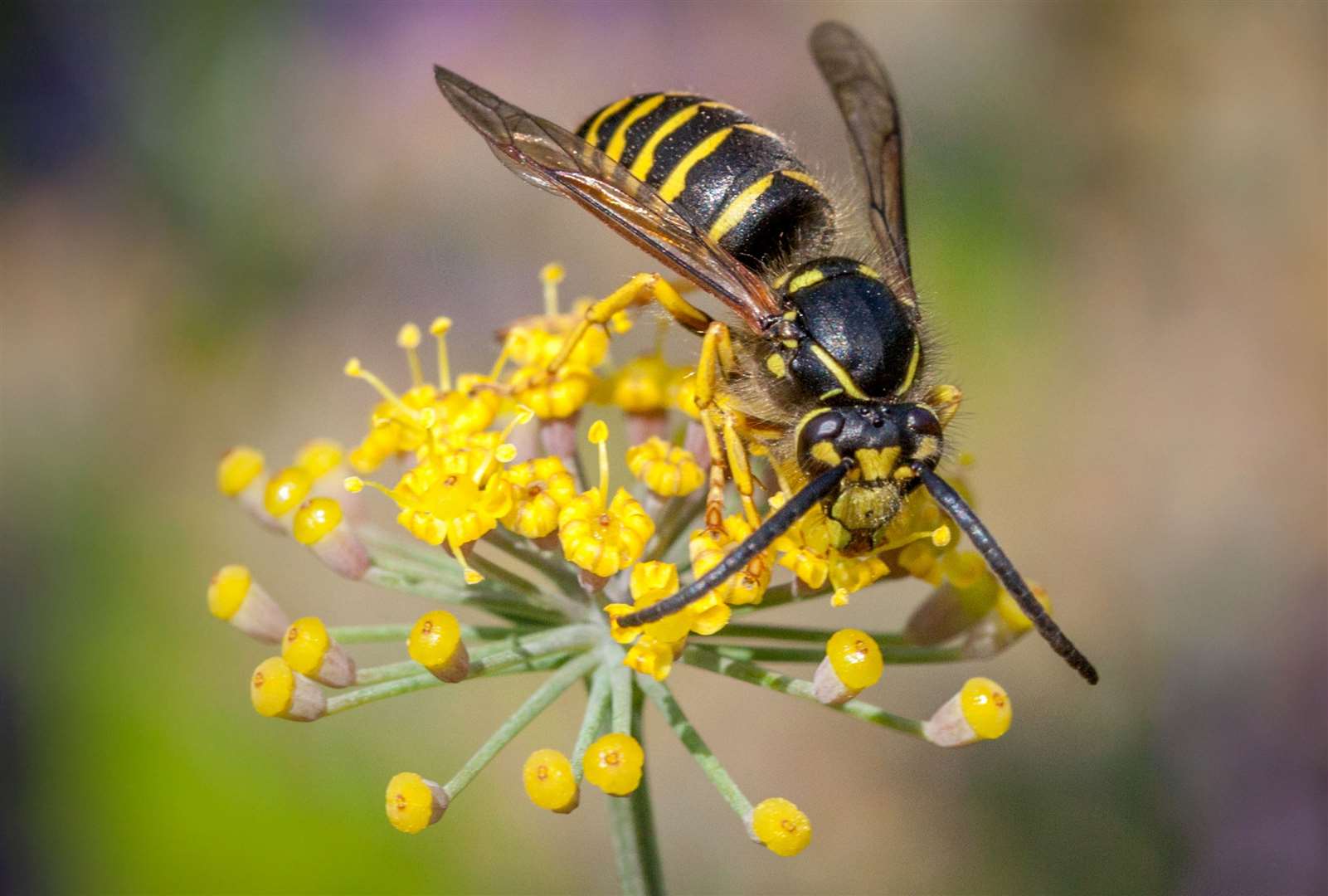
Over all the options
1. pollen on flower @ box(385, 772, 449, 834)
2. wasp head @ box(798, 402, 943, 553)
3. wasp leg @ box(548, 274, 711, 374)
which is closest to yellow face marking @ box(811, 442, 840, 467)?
wasp head @ box(798, 402, 943, 553)

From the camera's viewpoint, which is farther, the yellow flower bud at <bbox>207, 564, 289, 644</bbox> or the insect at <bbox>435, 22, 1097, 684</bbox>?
the yellow flower bud at <bbox>207, 564, 289, 644</bbox>

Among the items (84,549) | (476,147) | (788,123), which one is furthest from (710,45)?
(84,549)

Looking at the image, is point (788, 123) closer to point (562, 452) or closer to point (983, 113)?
point (983, 113)

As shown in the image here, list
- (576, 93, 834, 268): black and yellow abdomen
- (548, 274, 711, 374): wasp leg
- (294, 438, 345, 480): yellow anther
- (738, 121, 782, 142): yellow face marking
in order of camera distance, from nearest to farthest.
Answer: (548, 274, 711, 374): wasp leg < (576, 93, 834, 268): black and yellow abdomen < (738, 121, 782, 142): yellow face marking < (294, 438, 345, 480): yellow anther

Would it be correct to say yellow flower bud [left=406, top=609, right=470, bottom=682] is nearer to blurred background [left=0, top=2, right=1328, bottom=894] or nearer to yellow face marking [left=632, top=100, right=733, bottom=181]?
yellow face marking [left=632, top=100, right=733, bottom=181]

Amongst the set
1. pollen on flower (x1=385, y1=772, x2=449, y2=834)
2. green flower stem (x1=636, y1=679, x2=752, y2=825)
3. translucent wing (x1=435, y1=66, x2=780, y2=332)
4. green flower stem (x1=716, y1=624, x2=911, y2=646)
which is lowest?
pollen on flower (x1=385, y1=772, x2=449, y2=834)

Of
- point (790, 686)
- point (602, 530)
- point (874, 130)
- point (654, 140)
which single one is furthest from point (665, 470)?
point (874, 130)

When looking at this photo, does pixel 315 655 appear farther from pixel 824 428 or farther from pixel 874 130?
pixel 874 130
